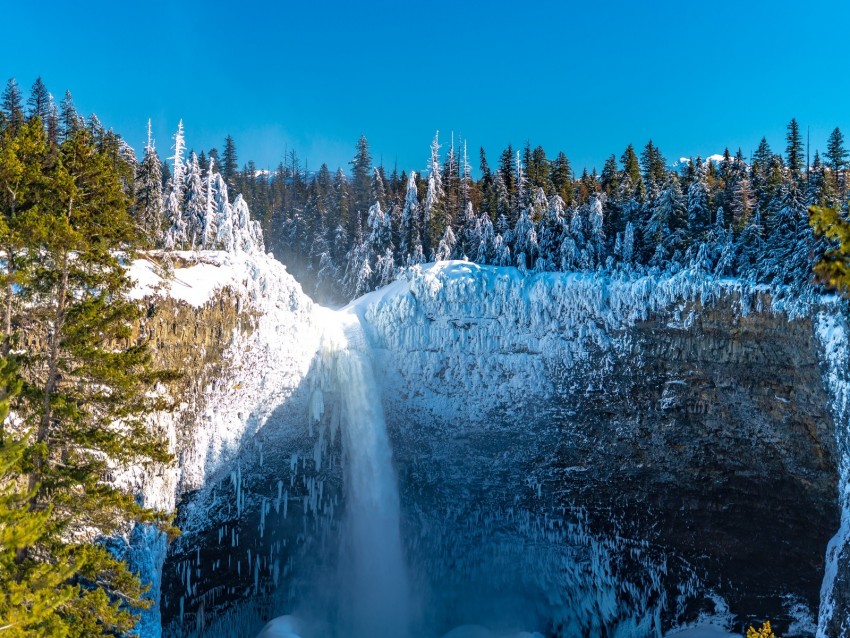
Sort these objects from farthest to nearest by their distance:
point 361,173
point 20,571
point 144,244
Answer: point 361,173, point 144,244, point 20,571

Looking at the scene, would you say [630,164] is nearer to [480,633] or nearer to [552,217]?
[552,217]

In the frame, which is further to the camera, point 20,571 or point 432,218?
point 432,218

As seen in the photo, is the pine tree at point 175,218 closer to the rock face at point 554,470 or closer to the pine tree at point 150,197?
the pine tree at point 150,197

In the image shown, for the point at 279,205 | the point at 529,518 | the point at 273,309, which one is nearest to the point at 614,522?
the point at 529,518

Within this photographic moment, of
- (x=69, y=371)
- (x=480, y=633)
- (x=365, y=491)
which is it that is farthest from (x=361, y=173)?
(x=69, y=371)

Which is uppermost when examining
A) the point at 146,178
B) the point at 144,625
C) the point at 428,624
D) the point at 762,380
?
the point at 146,178

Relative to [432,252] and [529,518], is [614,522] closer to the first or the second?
[529,518]

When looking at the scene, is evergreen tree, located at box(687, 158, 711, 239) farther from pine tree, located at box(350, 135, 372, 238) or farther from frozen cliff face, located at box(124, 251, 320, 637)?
pine tree, located at box(350, 135, 372, 238)
